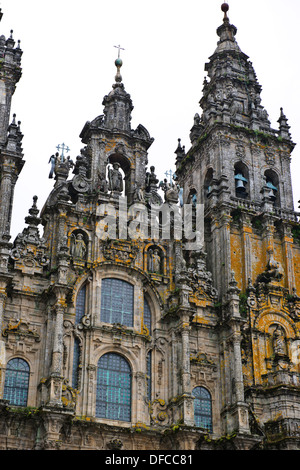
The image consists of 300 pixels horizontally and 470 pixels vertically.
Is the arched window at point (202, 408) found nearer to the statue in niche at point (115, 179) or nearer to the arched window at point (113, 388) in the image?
the arched window at point (113, 388)

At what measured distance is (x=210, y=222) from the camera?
1594 inches

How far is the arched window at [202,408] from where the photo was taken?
3453 centimetres

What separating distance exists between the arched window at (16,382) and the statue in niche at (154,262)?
7.63 m

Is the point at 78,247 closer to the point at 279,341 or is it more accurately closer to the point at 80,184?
the point at 80,184

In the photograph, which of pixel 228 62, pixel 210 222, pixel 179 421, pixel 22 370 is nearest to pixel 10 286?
pixel 22 370

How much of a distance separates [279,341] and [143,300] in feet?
21.8

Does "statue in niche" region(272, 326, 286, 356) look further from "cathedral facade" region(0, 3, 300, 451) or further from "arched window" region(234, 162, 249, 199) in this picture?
"arched window" region(234, 162, 249, 199)

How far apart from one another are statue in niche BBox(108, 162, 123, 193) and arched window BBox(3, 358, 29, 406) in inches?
386

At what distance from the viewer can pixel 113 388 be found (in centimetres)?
3347

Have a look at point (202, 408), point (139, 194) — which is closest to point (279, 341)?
point (202, 408)

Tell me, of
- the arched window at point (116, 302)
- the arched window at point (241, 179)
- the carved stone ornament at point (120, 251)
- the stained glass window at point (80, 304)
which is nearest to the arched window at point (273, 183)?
the arched window at point (241, 179)

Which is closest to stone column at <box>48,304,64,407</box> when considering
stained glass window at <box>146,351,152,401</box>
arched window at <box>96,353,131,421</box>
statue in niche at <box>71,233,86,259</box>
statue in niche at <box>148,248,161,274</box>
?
arched window at <box>96,353,131,421</box>
